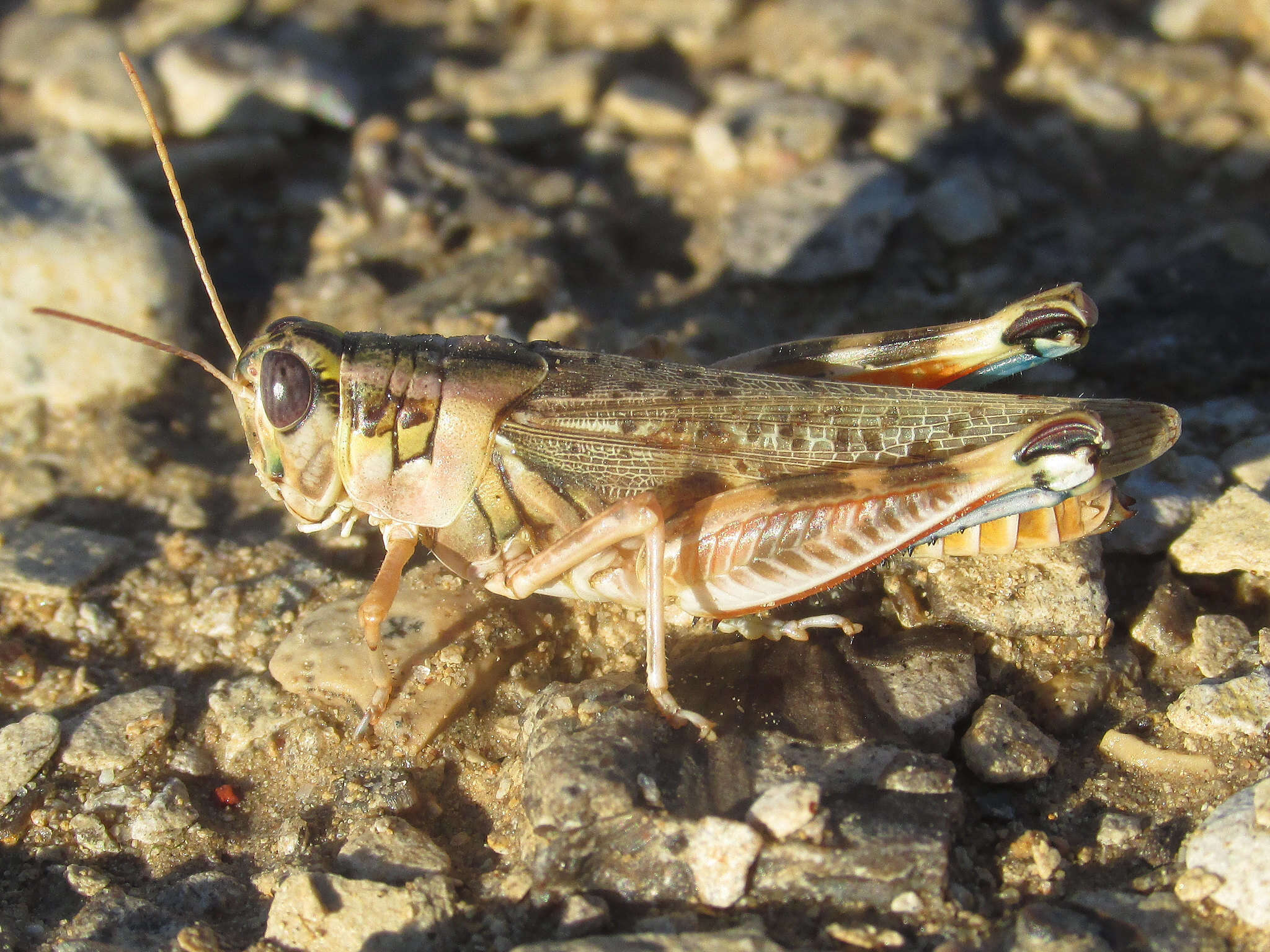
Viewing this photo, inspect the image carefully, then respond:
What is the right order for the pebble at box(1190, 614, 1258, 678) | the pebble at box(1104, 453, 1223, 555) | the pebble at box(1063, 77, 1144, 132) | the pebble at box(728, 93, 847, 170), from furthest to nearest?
1. the pebble at box(1063, 77, 1144, 132)
2. the pebble at box(728, 93, 847, 170)
3. the pebble at box(1104, 453, 1223, 555)
4. the pebble at box(1190, 614, 1258, 678)

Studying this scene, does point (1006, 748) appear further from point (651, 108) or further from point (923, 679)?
point (651, 108)

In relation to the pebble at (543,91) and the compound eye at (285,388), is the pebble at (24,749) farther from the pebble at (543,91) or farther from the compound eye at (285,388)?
the pebble at (543,91)

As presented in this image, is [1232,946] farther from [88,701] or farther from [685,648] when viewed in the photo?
[88,701]

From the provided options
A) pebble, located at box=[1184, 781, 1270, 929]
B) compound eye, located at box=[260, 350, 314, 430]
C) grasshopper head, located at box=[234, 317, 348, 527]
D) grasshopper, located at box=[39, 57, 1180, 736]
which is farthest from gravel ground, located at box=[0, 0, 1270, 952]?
compound eye, located at box=[260, 350, 314, 430]

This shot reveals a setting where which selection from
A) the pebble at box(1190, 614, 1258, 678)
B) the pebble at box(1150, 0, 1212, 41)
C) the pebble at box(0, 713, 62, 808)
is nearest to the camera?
the pebble at box(0, 713, 62, 808)

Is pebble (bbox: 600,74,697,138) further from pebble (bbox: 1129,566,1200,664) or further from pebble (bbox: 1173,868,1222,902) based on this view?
pebble (bbox: 1173,868,1222,902)

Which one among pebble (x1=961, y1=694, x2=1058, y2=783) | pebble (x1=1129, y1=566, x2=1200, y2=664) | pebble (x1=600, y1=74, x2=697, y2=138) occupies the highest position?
pebble (x1=600, y1=74, x2=697, y2=138)

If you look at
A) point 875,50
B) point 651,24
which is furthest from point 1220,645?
point 651,24
